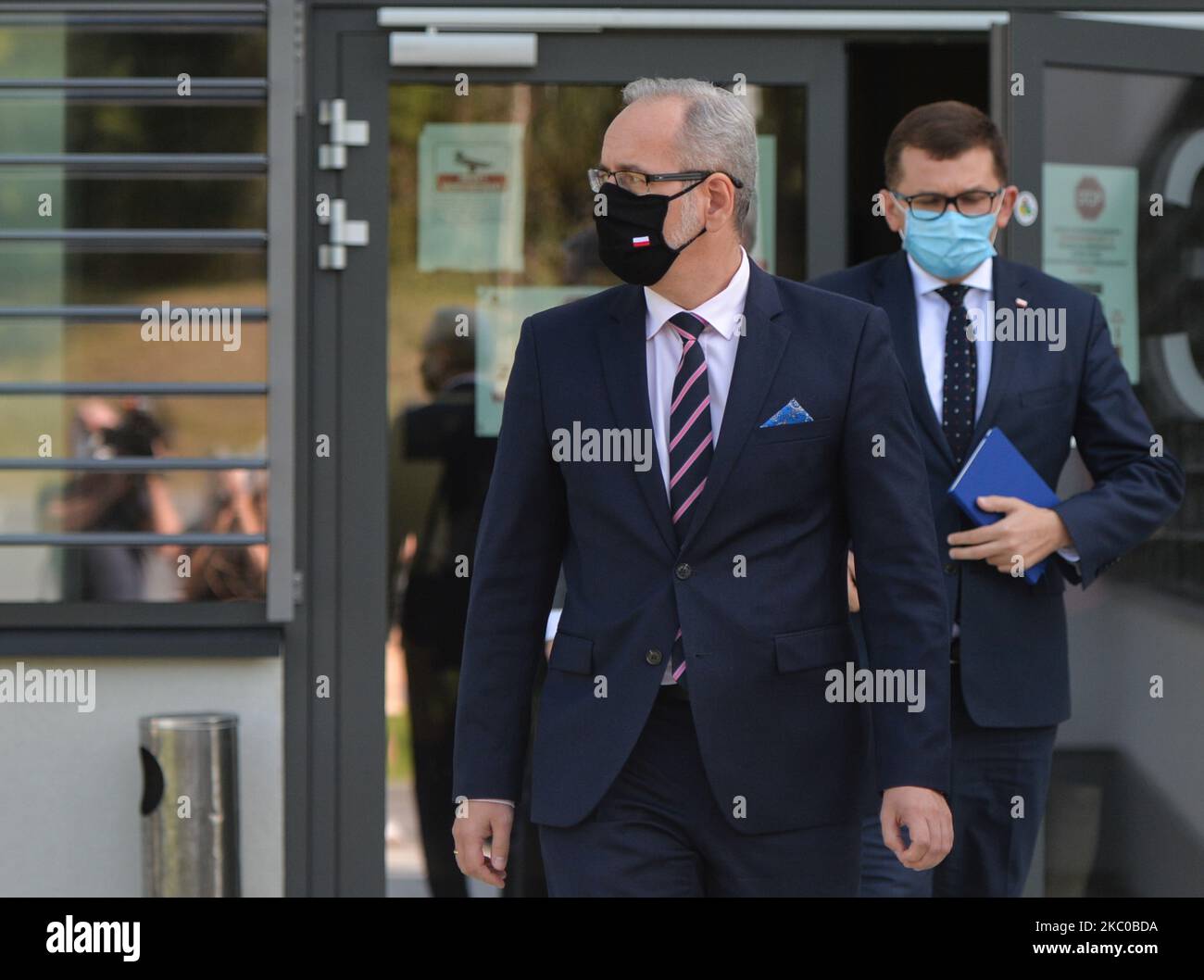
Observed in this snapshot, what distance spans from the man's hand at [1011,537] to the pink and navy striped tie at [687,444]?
109 cm

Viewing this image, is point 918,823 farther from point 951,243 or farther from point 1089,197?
point 1089,197

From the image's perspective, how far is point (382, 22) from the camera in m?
5.16

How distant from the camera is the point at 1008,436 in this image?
3.93 metres

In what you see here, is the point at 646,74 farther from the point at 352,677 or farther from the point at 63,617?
the point at 63,617

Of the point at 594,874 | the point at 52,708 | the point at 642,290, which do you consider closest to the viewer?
the point at 594,874

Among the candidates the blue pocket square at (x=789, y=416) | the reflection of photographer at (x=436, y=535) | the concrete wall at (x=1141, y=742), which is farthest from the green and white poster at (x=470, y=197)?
the blue pocket square at (x=789, y=416)

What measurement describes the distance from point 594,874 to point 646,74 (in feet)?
10.2

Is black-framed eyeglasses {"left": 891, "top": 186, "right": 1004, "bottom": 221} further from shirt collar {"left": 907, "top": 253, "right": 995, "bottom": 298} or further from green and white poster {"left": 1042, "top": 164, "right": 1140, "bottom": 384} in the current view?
green and white poster {"left": 1042, "top": 164, "right": 1140, "bottom": 384}

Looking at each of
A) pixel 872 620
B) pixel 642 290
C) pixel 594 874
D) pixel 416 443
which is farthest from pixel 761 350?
pixel 416 443

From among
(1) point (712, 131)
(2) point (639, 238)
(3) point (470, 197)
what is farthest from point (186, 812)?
(1) point (712, 131)

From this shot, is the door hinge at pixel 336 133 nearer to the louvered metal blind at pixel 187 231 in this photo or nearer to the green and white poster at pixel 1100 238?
the louvered metal blind at pixel 187 231

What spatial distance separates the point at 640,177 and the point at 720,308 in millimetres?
264

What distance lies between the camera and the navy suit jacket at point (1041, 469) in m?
3.83

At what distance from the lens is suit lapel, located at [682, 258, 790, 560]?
2.84 meters
